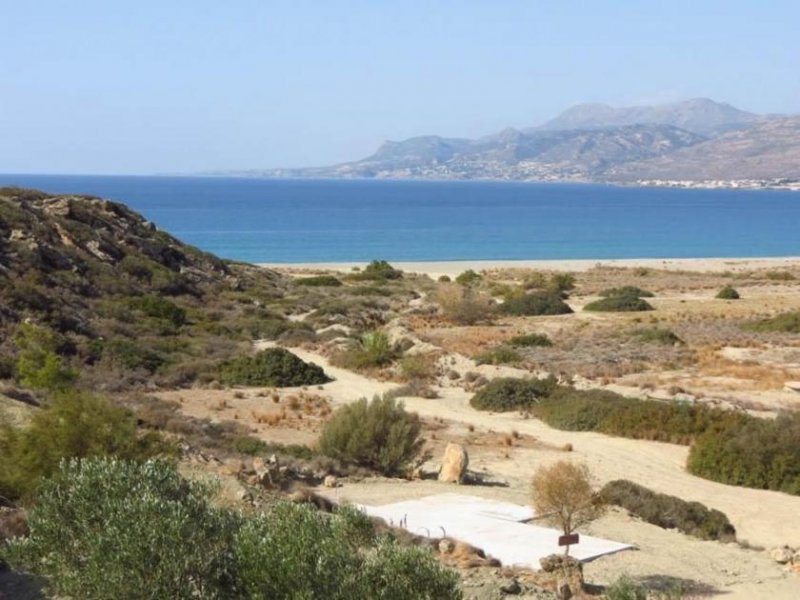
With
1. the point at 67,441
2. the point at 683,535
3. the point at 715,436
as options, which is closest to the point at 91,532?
the point at 67,441

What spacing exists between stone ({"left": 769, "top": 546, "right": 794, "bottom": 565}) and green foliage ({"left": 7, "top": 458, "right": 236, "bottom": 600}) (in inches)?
330

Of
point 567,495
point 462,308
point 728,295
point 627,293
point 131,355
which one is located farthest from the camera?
point 728,295

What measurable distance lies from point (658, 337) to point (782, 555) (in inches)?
942

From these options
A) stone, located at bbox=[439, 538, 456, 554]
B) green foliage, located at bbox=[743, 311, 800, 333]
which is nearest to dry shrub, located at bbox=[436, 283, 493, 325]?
green foliage, located at bbox=[743, 311, 800, 333]

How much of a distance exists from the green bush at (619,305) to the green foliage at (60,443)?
3789 cm

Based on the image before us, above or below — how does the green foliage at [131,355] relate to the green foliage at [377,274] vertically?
above

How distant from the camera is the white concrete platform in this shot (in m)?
13.2

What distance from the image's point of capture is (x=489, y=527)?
14328 mm

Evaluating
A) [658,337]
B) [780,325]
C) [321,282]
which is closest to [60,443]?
[658,337]

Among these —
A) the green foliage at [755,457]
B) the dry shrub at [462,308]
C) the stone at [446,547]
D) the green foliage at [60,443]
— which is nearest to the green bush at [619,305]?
the dry shrub at [462,308]

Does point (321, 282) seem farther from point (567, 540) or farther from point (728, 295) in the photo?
point (567, 540)

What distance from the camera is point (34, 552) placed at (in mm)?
8633

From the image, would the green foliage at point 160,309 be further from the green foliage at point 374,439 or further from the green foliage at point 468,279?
the green foliage at point 468,279

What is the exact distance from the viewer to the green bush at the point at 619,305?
48.6m
